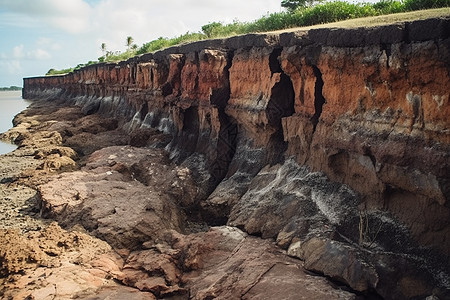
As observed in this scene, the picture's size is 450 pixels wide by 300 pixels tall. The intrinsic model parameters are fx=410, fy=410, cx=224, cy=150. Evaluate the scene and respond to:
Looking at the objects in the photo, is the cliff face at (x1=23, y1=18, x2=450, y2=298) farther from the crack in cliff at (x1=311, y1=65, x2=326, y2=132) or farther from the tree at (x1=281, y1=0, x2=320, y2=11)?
the tree at (x1=281, y1=0, x2=320, y2=11)

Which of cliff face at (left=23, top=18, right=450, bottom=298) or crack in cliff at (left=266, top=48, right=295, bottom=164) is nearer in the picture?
cliff face at (left=23, top=18, right=450, bottom=298)

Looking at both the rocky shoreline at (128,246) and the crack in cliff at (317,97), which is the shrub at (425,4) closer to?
the crack in cliff at (317,97)

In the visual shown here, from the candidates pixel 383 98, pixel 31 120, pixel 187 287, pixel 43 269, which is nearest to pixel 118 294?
pixel 187 287

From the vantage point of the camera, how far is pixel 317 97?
344 inches

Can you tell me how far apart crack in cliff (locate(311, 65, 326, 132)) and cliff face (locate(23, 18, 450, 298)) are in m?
0.03

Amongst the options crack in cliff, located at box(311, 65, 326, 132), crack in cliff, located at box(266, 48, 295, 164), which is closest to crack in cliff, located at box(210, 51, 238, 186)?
crack in cliff, located at box(266, 48, 295, 164)

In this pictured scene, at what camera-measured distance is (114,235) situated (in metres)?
8.34

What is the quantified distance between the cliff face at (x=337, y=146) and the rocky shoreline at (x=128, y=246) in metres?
0.57

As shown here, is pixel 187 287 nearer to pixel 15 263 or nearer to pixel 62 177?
pixel 15 263

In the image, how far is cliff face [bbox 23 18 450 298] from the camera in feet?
19.0

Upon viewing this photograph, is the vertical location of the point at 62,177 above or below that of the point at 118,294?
above

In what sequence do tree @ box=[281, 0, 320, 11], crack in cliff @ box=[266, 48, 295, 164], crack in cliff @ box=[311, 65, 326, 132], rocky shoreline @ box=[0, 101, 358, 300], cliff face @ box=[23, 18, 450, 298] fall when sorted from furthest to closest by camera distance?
1. tree @ box=[281, 0, 320, 11]
2. crack in cliff @ box=[266, 48, 295, 164]
3. crack in cliff @ box=[311, 65, 326, 132]
4. rocky shoreline @ box=[0, 101, 358, 300]
5. cliff face @ box=[23, 18, 450, 298]

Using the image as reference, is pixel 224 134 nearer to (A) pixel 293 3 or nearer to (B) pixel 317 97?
(B) pixel 317 97

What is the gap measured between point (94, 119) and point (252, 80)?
1485 cm
